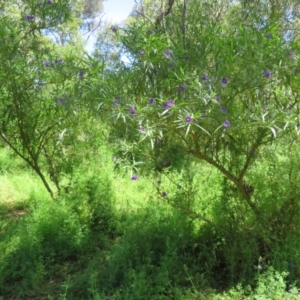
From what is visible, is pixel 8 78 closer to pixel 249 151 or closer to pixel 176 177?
pixel 176 177

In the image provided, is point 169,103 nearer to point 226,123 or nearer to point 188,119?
point 188,119

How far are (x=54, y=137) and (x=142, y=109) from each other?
107 inches

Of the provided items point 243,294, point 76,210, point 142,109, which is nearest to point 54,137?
point 76,210

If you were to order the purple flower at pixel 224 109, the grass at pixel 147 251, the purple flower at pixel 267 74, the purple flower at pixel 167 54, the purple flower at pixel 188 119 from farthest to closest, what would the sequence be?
the grass at pixel 147 251 < the purple flower at pixel 167 54 < the purple flower at pixel 267 74 < the purple flower at pixel 224 109 < the purple flower at pixel 188 119

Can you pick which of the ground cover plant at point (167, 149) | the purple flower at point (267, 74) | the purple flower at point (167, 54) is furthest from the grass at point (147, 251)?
the purple flower at point (167, 54)

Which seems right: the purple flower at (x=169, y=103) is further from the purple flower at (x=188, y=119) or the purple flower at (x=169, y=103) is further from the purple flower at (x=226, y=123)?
the purple flower at (x=226, y=123)

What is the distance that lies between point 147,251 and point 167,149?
3.41 ft

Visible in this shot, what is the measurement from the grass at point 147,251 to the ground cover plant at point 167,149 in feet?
0.05

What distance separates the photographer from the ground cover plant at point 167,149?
9.61 feet

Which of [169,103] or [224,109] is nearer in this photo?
[169,103]

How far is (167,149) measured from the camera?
3617mm

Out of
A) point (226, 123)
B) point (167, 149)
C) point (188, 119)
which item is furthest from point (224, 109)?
point (167, 149)

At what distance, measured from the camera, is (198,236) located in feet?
13.3

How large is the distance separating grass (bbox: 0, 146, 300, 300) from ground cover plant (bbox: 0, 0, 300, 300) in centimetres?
2
